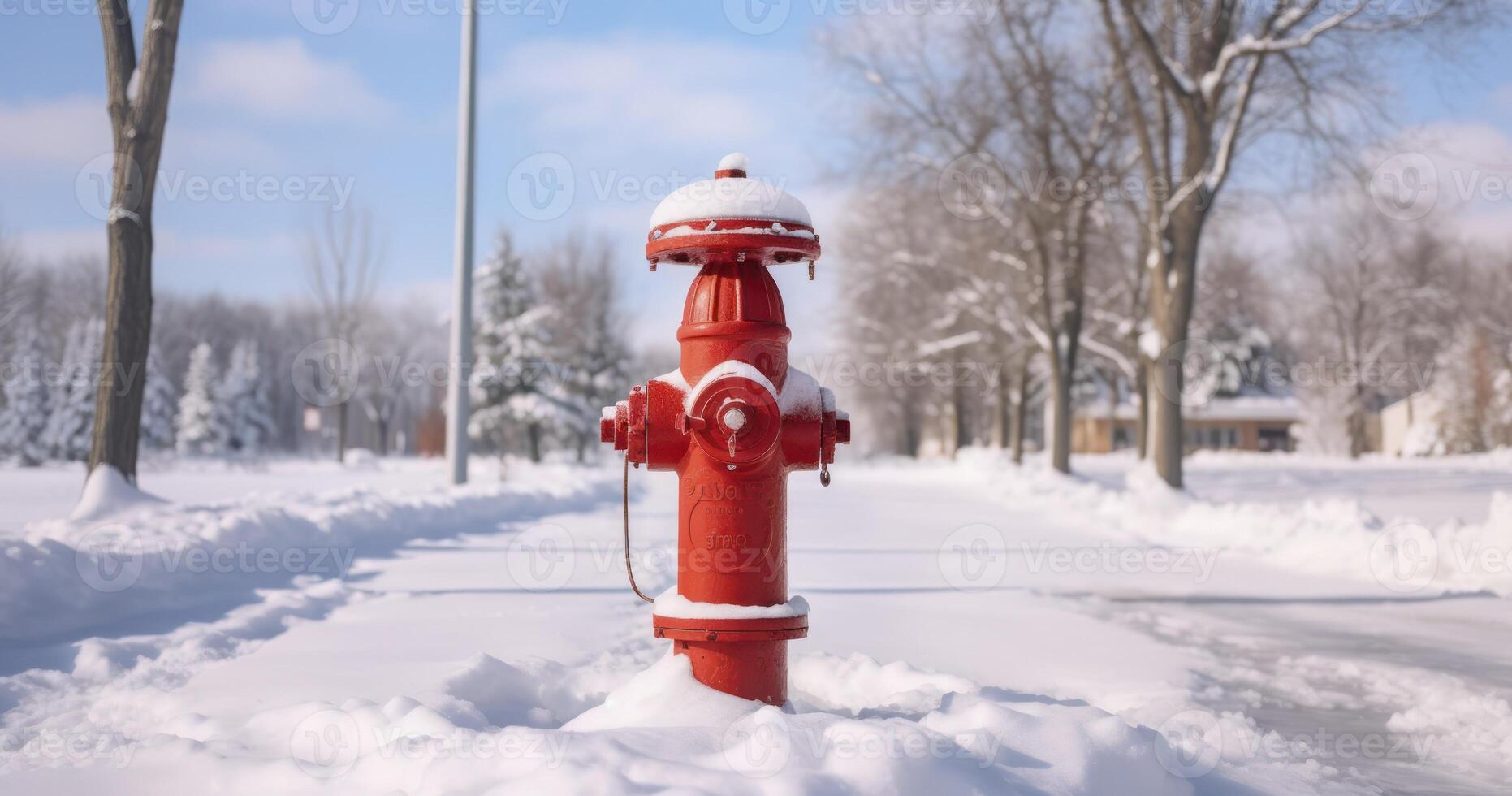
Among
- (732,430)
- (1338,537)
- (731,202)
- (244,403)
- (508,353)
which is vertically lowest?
(1338,537)

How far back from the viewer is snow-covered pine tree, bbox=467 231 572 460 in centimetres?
4228

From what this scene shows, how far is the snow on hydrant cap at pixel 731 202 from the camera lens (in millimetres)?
3734

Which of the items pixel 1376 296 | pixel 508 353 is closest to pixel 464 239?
pixel 508 353

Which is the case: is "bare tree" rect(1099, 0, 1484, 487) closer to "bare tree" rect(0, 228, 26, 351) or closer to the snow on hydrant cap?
the snow on hydrant cap

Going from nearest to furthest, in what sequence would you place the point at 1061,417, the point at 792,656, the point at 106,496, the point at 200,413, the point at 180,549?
the point at 792,656 < the point at 180,549 < the point at 106,496 < the point at 1061,417 < the point at 200,413

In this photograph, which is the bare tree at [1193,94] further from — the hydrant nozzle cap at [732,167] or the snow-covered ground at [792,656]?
the hydrant nozzle cap at [732,167]

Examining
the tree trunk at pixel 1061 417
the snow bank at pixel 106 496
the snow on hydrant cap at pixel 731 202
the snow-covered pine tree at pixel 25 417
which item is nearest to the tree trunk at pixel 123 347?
the snow bank at pixel 106 496

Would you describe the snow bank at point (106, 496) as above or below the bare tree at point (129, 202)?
below

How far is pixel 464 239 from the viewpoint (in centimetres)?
1537

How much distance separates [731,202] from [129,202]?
896 centimetres

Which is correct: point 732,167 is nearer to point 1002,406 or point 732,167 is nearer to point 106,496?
point 106,496

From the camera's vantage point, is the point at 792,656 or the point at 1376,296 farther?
the point at 1376,296

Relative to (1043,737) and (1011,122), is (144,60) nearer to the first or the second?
(1043,737)

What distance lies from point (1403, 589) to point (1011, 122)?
16828 mm
